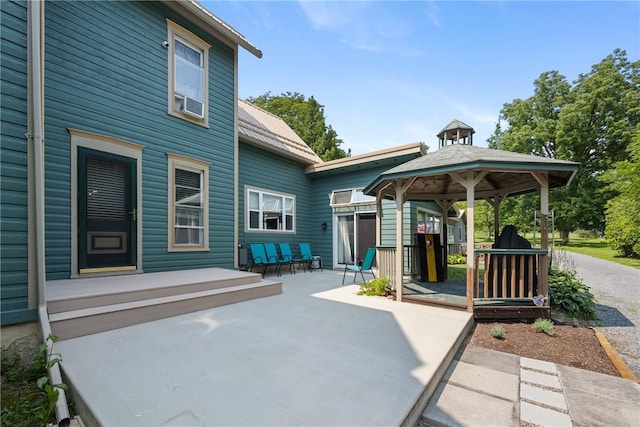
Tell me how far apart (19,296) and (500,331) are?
18.2 feet

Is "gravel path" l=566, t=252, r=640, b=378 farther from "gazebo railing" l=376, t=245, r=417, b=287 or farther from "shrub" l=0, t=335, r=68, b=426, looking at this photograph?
"shrub" l=0, t=335, r=68, b=426

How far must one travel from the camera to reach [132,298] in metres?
3.63

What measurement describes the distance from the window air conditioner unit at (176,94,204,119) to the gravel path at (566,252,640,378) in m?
8.03

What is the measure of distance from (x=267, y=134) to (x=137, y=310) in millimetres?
6821

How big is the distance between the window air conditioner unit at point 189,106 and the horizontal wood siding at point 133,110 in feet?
0.91

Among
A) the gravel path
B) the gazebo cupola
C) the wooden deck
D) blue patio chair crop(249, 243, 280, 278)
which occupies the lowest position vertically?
the gravel path

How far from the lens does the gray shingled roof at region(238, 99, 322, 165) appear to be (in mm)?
7997

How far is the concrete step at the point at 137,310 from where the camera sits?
9.66ft

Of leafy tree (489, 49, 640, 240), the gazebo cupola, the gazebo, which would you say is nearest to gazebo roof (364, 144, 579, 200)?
the gazebo

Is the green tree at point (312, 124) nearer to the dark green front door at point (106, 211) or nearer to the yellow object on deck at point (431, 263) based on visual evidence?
the yellow object on deck at point (431, 263)

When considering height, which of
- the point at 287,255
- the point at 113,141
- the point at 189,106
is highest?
the point at 189,106

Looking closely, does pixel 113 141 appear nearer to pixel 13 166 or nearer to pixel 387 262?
pixel 13 166

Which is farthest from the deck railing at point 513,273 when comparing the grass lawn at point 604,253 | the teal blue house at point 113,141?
the grass lawn at point 604,253

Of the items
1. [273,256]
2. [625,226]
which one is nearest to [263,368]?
[273,256]
